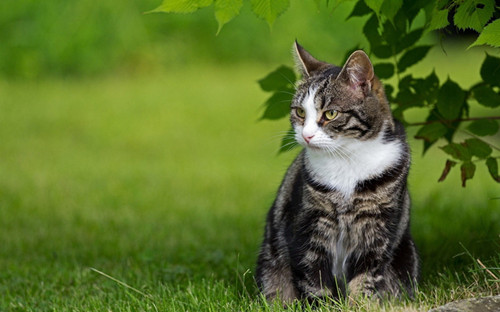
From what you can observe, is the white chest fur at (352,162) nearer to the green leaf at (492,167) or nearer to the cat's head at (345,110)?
the cat's head at (345,110)

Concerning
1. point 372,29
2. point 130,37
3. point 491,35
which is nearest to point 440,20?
point 491,35

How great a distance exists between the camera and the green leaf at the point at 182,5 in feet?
9.61

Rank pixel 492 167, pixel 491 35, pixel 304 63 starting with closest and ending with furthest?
1. pixel 491 35
2. pixel 304 63
3. pixel 492 167

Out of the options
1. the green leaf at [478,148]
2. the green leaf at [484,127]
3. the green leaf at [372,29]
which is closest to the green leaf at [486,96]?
the green leaf at [484,127]

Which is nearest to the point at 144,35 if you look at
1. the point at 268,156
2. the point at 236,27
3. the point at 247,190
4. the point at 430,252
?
the point at 236,27

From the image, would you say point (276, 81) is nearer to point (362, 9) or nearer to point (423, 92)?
point (362, 9)

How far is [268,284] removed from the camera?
148 inches

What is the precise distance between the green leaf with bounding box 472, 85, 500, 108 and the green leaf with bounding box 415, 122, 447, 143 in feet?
0.82

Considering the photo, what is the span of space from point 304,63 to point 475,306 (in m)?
1.39

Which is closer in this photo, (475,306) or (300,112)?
(475,306)

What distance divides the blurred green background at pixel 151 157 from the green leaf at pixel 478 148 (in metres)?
0.47

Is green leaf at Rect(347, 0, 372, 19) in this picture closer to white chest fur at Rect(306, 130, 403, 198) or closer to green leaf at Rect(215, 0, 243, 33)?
white chest fur at Rect(306, 130, 403, 198)

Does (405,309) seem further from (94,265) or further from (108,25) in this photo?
(108,25)

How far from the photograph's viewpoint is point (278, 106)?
4004mm
